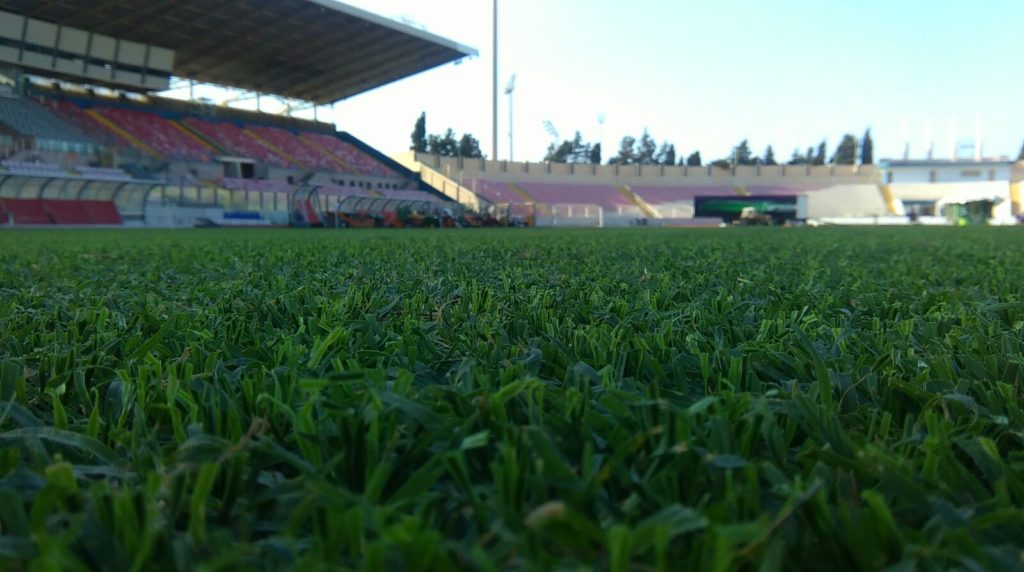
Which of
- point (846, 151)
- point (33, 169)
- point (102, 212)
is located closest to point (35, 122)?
point (33, 169)

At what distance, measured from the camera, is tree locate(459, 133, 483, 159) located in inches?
2124

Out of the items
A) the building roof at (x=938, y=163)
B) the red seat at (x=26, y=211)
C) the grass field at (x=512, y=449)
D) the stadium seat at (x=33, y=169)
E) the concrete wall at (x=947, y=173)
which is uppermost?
the building roof at (x=938, y=163)

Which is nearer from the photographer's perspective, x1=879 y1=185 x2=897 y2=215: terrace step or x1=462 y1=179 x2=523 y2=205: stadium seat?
x1=462 y1=179 x2=523 y2=205: stadium seat

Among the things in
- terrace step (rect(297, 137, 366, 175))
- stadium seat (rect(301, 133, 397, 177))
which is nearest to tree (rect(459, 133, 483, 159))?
stadium seat (rect(301, 133, 397, 177))

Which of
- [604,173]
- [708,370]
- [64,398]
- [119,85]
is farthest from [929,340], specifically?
[604,173]

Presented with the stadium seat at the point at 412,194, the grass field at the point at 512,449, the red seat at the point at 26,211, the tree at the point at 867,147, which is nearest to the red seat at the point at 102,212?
the red seat at the point at 26,211

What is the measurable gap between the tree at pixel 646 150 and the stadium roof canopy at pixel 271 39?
3872 cm

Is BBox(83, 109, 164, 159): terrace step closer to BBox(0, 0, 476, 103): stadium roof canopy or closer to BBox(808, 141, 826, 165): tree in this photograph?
BBox(0, 0, 476, 103): stadium roof canopy

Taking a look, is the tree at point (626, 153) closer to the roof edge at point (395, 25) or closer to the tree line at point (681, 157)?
the tree line at point (681, 157)

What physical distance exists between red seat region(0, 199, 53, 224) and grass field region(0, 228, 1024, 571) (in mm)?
18232

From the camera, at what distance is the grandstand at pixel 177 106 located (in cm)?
1816

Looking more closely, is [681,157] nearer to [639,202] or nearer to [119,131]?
[639,202]

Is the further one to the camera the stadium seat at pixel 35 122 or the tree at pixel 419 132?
the tree at pixel 419 132

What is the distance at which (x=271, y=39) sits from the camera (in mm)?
24141
